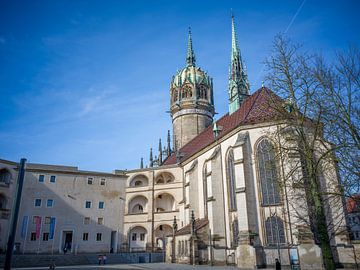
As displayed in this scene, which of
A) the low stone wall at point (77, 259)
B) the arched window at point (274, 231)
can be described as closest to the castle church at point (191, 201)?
the arched window at point (274, 231)

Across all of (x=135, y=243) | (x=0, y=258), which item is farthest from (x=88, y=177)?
(x=0, y=258)

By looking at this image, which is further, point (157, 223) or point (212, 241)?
point (157, 223)

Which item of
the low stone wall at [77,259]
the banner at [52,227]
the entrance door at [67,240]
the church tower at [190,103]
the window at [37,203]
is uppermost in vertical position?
the church tower at [190,103]

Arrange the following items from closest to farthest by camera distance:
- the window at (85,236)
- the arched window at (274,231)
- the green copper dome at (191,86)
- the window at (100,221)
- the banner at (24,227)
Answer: the arched window at (274,231) → the banner at (24,227) → the window at (85,236) → the window at (100,221) → the green copper dome at (191,86)

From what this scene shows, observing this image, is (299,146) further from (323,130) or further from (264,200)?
(264,200)

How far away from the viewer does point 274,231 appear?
886 inches

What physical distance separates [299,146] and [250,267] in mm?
10685

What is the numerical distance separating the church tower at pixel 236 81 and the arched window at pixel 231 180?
48.9 ft

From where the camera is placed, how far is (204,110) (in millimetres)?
50750

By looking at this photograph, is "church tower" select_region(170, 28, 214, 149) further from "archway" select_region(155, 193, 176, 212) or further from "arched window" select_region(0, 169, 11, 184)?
"arched window" select_region(0, 169, 11, 184)

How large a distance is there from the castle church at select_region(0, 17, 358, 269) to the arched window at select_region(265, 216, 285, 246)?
0.07 meters

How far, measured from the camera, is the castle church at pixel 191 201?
73.6 ft

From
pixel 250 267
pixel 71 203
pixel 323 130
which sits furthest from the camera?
pixel 71 203

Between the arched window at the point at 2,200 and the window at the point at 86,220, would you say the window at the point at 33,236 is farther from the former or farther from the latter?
the window at the point at 86,220
